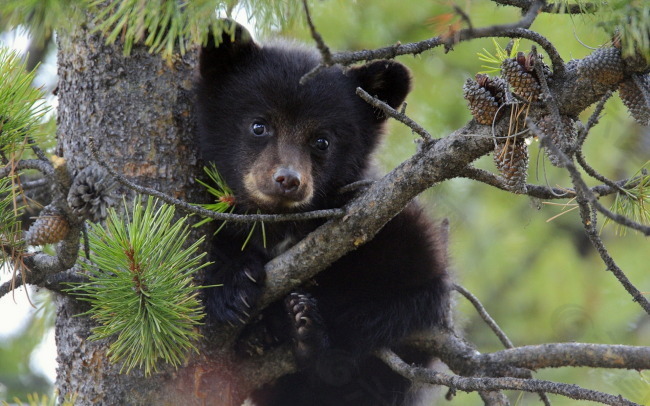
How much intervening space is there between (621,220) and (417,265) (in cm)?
215

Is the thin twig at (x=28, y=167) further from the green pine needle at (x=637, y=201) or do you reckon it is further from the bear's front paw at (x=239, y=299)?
the green pine needle at (x=637, y=201)

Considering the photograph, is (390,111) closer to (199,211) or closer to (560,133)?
(560,133)

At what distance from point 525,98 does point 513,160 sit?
0.22 metres

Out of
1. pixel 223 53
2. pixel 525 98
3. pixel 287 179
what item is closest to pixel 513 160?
pixel 525 98

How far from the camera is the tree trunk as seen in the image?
9.73 ft

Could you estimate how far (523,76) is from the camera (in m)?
2.32

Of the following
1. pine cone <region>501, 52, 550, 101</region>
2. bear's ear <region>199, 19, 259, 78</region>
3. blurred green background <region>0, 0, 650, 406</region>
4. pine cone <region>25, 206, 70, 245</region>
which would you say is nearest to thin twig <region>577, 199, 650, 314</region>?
pine cone <region>501, 52, 550, 101</region>

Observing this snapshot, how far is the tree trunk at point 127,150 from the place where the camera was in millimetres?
2967

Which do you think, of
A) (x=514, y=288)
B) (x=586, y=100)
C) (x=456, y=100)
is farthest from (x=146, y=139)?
(x=514, y=288)

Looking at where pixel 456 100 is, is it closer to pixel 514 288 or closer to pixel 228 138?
pixel 514 288

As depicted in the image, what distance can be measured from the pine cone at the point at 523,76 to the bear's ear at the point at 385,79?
1528 millimetres

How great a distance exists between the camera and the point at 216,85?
3.86m

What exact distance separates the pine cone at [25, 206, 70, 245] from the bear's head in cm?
115

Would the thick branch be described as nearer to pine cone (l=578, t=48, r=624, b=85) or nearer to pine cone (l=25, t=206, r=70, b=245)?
pine cone (l=578, t=48, r=624, b=85)
